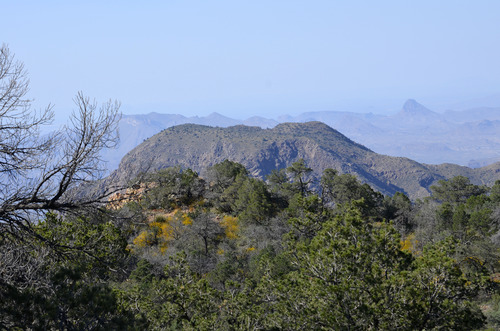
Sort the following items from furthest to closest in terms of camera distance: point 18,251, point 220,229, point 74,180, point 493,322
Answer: point 220,229 < point 493,322 < point 18,251 < point 74,180

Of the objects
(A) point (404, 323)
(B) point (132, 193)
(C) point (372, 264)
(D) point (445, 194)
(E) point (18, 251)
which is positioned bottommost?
(D) point (445, 194)

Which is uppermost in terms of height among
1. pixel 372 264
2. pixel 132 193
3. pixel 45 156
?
pixel 45 156

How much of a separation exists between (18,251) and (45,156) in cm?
214

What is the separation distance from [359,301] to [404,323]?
1.11 metres

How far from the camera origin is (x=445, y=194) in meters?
44.9

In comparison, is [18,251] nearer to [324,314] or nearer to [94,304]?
[94,304]

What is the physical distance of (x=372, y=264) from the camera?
30.8 feet

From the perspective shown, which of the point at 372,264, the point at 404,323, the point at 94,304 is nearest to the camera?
the point at 94,304

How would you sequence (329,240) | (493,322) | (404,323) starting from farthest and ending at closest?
1. (493,322)
2. (329,240)
3. (404,323)

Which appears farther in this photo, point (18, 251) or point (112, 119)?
point (18, 251)

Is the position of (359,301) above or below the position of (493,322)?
above

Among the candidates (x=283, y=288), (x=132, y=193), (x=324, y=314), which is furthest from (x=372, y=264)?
(x=132, y=193)

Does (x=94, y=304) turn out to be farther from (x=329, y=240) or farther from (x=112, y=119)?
(x=329, y=240)

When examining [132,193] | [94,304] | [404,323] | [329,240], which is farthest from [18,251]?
[404,323]
